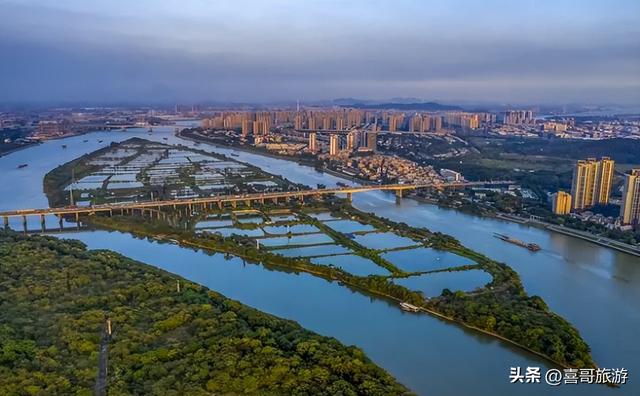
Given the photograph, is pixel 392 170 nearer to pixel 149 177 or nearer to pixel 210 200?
pixel 210 200

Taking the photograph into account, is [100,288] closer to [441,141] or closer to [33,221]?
[33,221]

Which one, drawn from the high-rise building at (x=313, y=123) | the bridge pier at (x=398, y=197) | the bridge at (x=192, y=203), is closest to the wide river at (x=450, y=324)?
the bridge at (x=192, y=203)

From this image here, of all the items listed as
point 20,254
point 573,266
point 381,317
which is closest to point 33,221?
point 20,254

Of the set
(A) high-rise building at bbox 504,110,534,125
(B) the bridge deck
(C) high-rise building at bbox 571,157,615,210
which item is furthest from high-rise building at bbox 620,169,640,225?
(A) high-rise building at bbox 504,110,534,125

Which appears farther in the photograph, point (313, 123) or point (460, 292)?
point (313, 123)

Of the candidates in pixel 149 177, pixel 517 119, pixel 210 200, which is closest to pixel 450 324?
pixel 210 200

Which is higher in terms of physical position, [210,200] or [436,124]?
Answer: [436,124]

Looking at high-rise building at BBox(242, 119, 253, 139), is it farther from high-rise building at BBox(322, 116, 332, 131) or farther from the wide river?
the wide river
